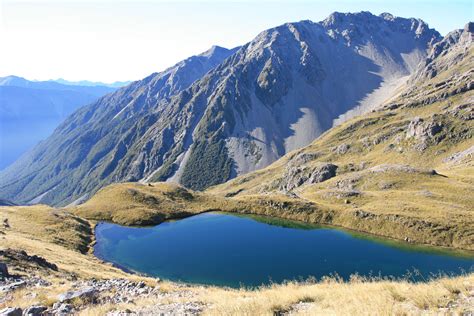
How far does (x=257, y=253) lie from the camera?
58719mm

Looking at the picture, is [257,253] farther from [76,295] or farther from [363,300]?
[363,300]

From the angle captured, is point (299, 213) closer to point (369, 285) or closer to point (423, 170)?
point (423, 170)

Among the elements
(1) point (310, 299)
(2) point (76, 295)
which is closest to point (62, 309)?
(2) point (76, 295)

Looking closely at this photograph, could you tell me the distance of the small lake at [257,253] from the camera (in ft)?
168

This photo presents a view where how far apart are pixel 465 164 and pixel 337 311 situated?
133 metres

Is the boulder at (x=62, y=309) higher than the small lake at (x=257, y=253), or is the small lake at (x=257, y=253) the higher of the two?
the boulder at (x=62, y=309)

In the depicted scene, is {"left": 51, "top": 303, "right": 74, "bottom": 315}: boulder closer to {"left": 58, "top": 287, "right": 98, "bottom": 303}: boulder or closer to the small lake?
{"left": 58, "top": 287, "right": 98, "bottom": 303}: boulder

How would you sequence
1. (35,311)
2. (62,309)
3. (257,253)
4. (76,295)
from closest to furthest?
(35,311), (62,309), (76,295), (257,253)

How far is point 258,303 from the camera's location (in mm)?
16078

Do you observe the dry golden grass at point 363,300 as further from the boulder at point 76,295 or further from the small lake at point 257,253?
the small lake at point 257,253

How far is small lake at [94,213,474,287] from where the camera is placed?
2014 inches

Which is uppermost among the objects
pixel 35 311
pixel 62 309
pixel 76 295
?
pixel 35 311

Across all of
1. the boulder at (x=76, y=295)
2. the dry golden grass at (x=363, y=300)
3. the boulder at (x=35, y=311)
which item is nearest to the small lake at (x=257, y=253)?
the dry golden grass at (x=363, y=300)

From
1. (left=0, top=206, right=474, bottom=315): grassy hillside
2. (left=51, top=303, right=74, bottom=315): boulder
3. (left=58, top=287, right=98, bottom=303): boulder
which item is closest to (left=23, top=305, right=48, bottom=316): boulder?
(left=51, top=303, right=74, bottom=315): boulder
